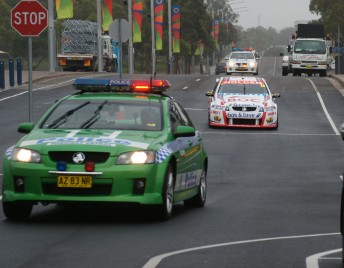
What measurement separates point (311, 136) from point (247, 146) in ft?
11.7

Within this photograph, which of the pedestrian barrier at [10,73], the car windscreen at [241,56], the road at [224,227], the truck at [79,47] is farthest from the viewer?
the truck at [79,47]

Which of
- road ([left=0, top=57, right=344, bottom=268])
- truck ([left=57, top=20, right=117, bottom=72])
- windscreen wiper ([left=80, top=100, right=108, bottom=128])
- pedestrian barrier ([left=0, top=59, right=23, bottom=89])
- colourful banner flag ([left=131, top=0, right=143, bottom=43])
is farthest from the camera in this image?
colourful banner flag ([left=131, top=0, right=143, bottom=43])

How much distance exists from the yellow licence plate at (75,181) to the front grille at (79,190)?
5 cm

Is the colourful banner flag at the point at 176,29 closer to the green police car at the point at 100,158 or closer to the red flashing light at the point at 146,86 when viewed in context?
the red flashing light at the point at 146,86

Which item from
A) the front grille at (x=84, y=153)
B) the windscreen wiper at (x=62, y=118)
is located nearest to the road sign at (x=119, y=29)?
the windscreen wiper at (x=62, y=118)

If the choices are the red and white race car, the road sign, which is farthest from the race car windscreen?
the road sign

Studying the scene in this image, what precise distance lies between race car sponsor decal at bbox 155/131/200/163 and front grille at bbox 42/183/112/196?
2.15ft

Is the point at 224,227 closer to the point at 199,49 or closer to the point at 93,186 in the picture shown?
the point at 93,186

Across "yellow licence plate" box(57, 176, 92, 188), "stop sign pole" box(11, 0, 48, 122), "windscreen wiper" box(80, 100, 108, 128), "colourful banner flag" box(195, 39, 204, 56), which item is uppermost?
"stop sign pole" box(11, 0, 48, 122)

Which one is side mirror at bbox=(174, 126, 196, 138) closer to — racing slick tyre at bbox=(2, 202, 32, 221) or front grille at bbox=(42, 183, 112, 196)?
front grille at bbox=(42, 183, 112, 196)

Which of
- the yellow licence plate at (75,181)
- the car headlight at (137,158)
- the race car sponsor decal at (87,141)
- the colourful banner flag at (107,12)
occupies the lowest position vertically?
the yellow licence plate at (75,181)

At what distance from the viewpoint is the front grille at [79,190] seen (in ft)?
43.4

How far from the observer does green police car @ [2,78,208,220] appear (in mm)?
13211

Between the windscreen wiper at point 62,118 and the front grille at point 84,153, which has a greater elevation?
the windscreen wiper at point 62,118
